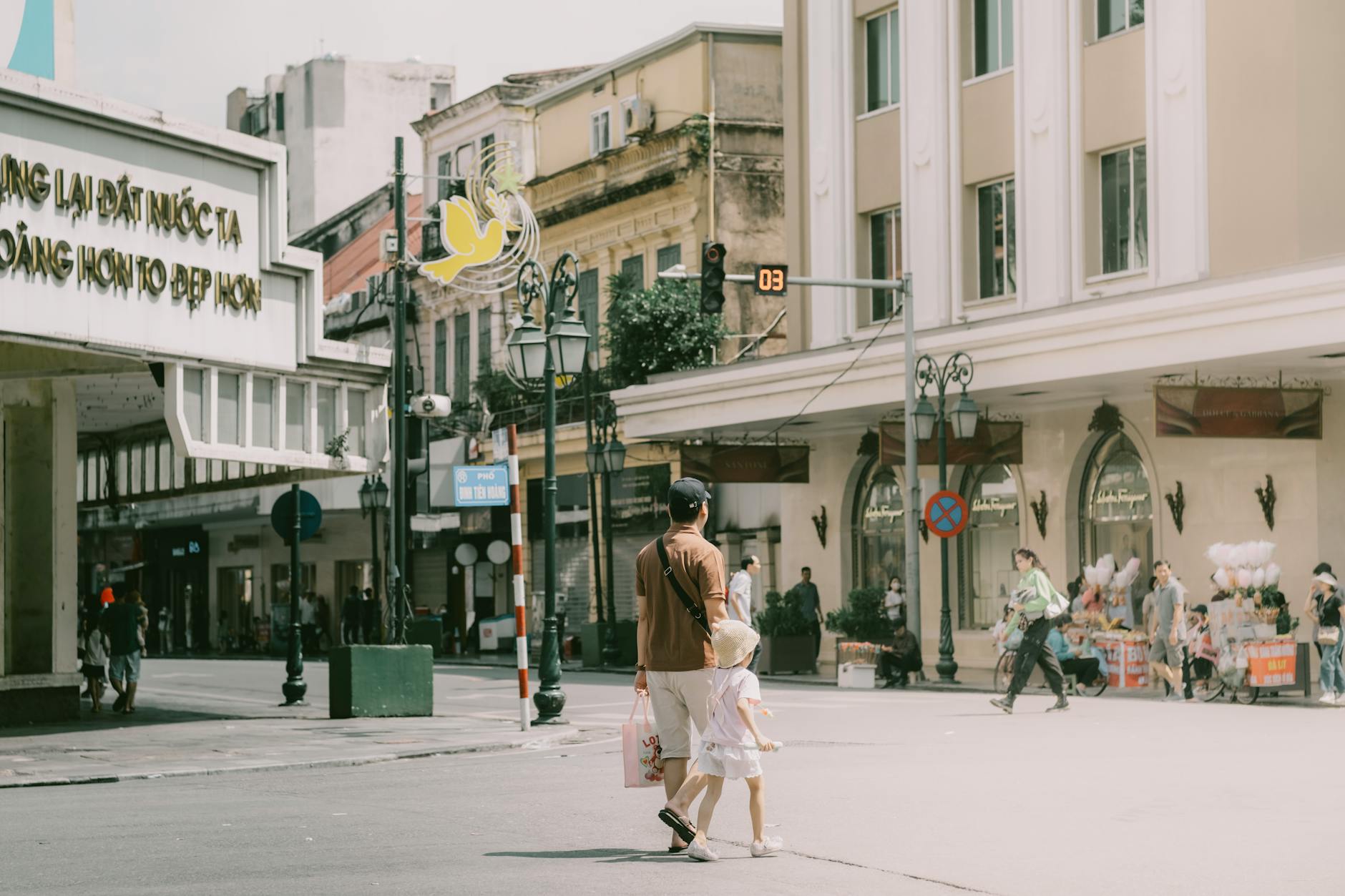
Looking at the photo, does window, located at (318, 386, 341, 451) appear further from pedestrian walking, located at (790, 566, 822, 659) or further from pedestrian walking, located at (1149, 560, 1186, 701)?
pedestrian walking, located at (790, 566, 822, 659)

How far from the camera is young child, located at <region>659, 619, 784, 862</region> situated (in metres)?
9.17

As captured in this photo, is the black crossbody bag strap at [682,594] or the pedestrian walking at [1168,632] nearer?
the black crossbody bag strap at [682,594]

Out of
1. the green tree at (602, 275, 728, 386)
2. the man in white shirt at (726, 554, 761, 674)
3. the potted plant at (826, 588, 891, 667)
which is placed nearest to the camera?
the man in white shirt at (726, 554, 761, 674)

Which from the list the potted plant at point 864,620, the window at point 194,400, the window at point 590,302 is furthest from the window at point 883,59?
the window at point 194,400

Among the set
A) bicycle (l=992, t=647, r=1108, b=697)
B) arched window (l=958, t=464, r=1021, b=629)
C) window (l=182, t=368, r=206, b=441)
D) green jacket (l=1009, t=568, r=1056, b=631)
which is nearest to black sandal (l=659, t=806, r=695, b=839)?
window (l=182, t=368, r=206, b=441)

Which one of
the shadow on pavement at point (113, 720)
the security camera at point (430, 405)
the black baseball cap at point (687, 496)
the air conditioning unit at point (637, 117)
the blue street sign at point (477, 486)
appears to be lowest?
the shadow on pavement at point (113, 720)

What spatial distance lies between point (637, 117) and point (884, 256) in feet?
33.1

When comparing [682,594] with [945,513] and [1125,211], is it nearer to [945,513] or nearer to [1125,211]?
[945,513]

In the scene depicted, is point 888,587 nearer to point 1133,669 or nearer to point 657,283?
point 1133,669

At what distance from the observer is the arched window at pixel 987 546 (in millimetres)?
31828

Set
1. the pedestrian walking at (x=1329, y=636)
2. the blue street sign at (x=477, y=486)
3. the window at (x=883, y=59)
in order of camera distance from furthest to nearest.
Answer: the window at (x=883, y=59) → the blue street sign at (x=477, y=486) → the pedestrian walking at (x=1329, y=636)

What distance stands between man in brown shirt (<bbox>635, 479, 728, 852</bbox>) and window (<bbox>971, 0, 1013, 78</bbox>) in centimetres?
2320

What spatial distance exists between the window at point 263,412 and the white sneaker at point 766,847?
37.1 ft

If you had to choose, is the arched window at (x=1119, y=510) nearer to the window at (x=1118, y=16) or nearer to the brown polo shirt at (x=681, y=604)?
the window at (x=1118, y=16)
